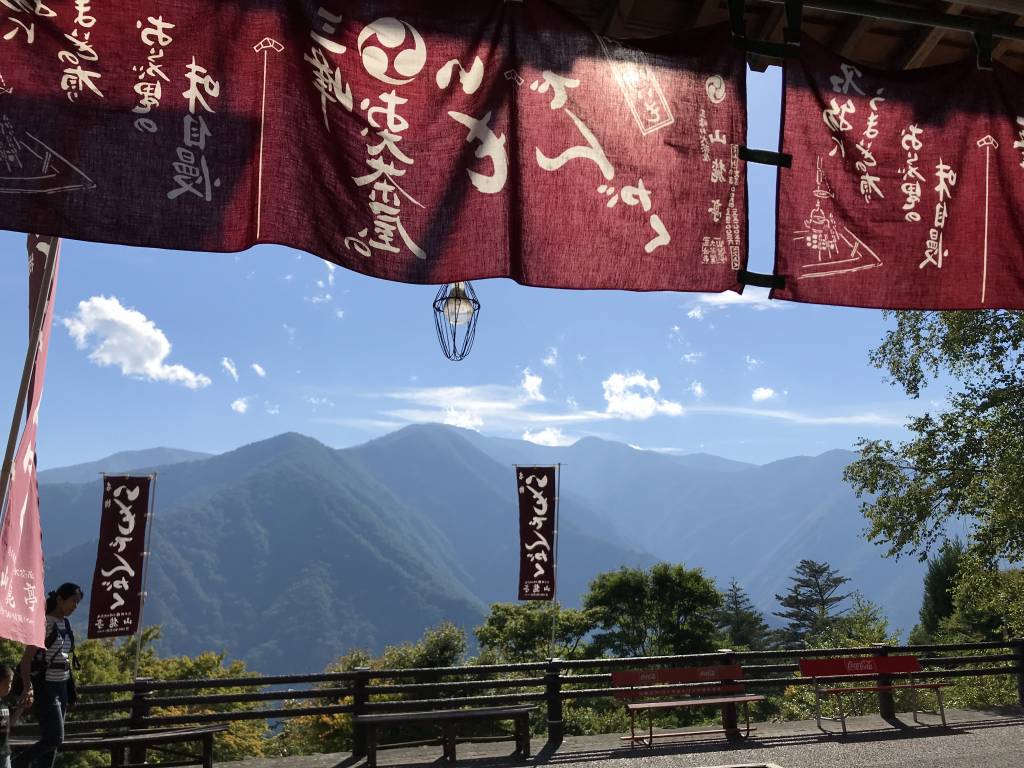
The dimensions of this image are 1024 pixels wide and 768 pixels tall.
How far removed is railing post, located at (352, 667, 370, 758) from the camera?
1079 cm

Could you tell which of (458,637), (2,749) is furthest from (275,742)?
(2,749)

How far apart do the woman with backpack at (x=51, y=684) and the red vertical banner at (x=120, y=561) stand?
863 cm

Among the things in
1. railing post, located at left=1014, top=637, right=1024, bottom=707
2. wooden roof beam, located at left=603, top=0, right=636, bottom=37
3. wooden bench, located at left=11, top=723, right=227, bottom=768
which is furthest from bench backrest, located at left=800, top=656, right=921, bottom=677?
wooden roof beam, located at left=603, top=0, right=636, bottom=37

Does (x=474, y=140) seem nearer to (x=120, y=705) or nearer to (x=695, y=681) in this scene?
(x=120, y=705)

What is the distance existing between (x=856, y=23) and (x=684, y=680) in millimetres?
10172

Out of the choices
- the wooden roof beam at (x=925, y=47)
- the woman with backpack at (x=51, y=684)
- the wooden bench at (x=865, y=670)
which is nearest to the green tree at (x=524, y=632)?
the wooden bench at (x=865, y=670)

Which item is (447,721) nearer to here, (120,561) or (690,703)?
(690,703)

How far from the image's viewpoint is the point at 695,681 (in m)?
12.4

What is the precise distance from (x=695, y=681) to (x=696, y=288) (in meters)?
9.70

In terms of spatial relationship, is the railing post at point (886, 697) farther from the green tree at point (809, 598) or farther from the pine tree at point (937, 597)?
the green tree at point (809, 598)

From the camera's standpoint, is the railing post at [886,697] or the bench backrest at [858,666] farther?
the railing post at [886,697]

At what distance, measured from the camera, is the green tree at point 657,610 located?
4162 centimetres

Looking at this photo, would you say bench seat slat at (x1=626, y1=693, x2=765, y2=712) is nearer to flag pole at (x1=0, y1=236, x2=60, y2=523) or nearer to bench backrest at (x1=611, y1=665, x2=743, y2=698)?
bench backrest at (x1=611, y1=665, x2=743, y2=698)

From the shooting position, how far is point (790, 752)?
10.7 meters
